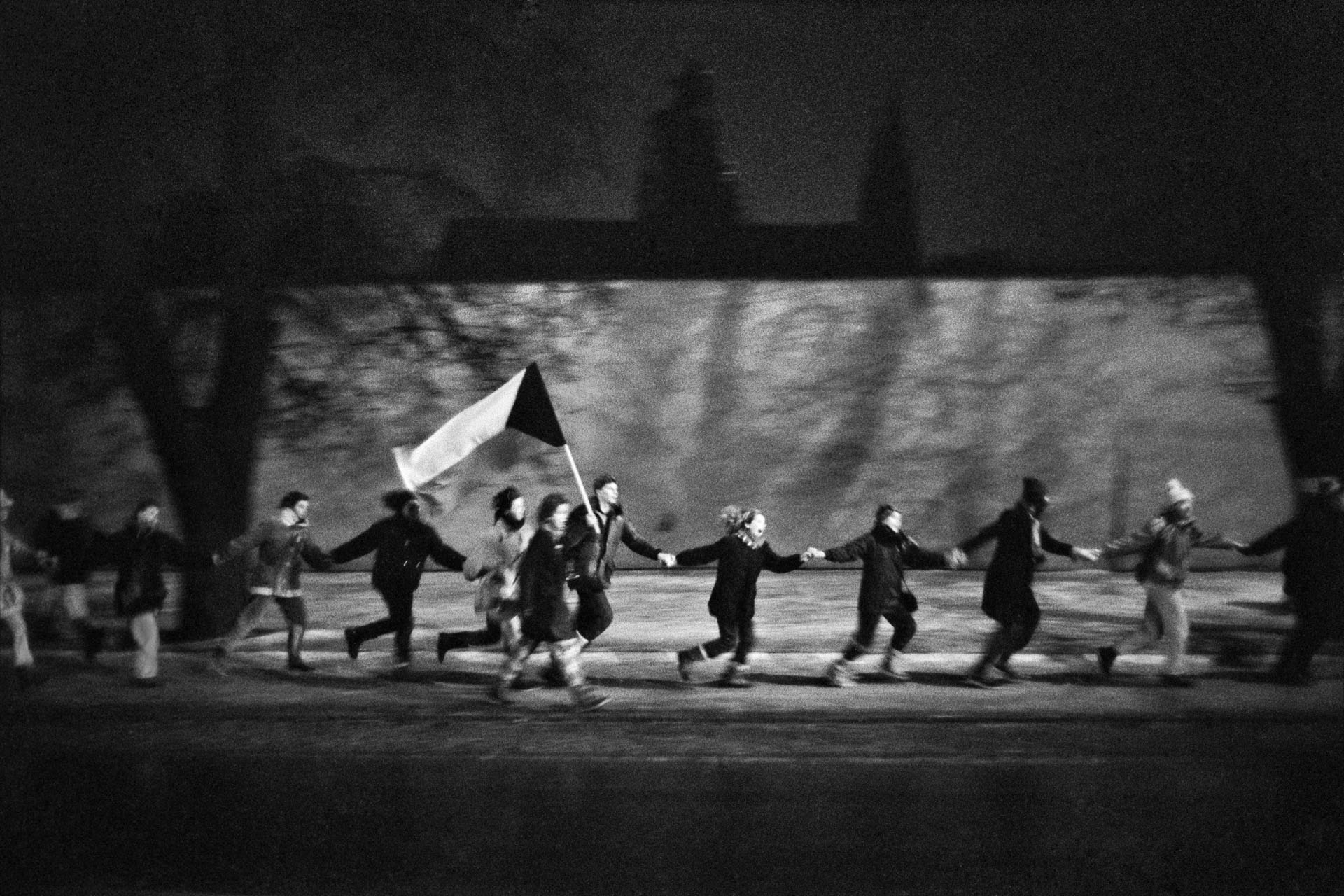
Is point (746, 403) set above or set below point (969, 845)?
above

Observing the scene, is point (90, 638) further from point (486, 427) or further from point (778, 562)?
point (778, 562)

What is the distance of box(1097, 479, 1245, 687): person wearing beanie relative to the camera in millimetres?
9773

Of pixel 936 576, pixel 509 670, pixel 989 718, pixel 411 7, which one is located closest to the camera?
pixel 989 718

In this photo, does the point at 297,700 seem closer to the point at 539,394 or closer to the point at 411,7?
the point at 539,394

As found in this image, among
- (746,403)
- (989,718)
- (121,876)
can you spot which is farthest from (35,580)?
(989,718)

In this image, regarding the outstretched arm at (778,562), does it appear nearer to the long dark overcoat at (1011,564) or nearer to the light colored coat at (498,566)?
the long dark overcoat at (1011,564)

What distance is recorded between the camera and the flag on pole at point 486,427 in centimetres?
998

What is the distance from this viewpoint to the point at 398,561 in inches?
414

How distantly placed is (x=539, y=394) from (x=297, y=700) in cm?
322

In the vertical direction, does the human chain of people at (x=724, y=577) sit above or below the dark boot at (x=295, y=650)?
above

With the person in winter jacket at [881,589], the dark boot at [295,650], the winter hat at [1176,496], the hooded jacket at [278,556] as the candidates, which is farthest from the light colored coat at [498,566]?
the winter hat at [1176,496]

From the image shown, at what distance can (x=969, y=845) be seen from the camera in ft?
19.4

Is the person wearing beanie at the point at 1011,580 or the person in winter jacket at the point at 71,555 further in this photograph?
the person in winter jacket at the point at 71,555

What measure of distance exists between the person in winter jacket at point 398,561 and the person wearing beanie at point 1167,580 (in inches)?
233
